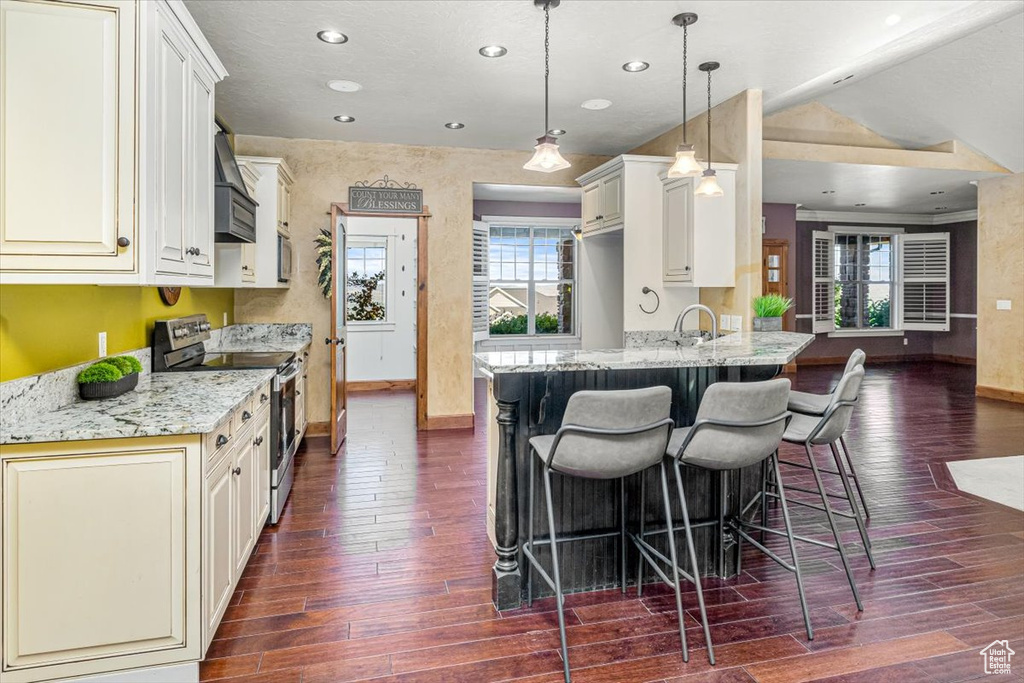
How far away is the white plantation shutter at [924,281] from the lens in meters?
10.9

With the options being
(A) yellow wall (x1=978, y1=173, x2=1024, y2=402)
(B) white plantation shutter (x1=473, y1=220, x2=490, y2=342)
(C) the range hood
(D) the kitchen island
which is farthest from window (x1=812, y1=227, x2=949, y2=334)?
(C) the range hood

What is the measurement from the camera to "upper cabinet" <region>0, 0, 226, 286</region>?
1.85 meters

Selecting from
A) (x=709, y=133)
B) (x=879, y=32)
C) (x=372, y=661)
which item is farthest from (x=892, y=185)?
(x=372, y=661)

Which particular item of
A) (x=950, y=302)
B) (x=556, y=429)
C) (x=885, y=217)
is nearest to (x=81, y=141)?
(x=556, y=429)

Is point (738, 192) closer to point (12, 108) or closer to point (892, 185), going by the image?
point (12, 108)

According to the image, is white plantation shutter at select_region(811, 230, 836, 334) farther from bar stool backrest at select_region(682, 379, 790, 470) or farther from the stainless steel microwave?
bar stool backrest at select_region(682, 379, 790, 470)

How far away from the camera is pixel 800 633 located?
2258 millimetres

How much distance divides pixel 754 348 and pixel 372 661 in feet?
7.34

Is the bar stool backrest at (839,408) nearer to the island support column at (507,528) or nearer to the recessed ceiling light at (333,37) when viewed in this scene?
the island support column at (507,528)

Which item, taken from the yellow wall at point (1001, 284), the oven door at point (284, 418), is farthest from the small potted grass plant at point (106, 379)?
the yellow wall at point (1001, 284)

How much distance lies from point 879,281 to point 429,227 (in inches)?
381

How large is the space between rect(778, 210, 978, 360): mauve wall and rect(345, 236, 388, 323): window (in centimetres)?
729

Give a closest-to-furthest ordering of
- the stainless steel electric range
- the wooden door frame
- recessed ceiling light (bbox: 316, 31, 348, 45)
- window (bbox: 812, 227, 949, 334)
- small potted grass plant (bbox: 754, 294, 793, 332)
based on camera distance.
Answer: the stainless steel electric range
recessed ceiling light (bbox: 316, 31, 348, 45)
small potted grass plant (bbox: 754, 294, 793, 332)
the wooden door frame
window (bbox: 812, 227, 949, 334)

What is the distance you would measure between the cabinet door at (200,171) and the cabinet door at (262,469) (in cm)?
82
